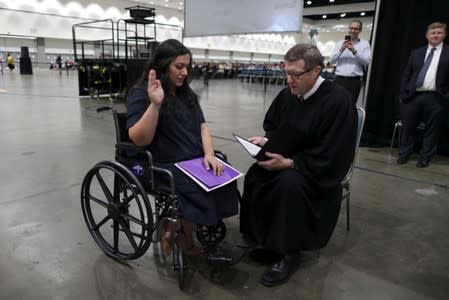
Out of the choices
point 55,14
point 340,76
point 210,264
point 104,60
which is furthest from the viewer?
point 55,14

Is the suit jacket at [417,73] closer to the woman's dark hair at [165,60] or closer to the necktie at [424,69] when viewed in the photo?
the necktie at [424,69]

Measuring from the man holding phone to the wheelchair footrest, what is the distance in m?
2.61

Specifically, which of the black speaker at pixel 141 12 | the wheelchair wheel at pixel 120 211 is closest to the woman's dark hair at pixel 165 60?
the wheelchair wheel at pixel 120 211

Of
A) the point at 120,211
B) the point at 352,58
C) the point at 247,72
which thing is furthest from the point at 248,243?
the point at 247,72

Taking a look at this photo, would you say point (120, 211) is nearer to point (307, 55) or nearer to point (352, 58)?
point (307, 55)

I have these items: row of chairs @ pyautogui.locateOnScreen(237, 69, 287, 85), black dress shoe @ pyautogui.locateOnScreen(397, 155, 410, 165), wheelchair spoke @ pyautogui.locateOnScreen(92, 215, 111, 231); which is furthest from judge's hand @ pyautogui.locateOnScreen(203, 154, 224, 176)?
row of chairs @ pyautogui.locateOnScreen(237, 69, 287, 85)

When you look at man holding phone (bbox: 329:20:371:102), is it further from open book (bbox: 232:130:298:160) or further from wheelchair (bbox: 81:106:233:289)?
wheelchair (bbox: 81:106:233:289)

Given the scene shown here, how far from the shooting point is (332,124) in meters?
1.51

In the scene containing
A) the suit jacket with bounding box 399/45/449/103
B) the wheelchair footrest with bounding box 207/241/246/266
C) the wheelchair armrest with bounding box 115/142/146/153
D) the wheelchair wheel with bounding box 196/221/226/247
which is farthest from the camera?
the suit jacket with bounding box 399/45/449/103

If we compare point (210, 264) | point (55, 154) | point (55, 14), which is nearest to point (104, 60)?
point (55, 154)

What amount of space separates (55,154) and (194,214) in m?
2.64

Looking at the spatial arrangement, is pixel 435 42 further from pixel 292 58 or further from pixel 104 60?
pixel 104 60

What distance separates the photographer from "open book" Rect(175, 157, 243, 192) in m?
1.44

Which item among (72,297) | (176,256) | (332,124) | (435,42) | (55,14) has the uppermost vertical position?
(55,14)
